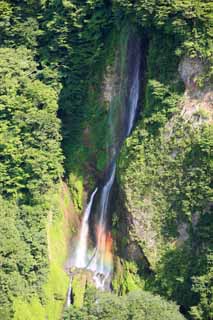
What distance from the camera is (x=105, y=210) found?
28.2 metres

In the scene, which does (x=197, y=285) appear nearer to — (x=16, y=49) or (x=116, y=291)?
(x=116, y=291)

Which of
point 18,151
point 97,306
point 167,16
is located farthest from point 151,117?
point 97,306

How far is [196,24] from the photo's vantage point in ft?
80.7

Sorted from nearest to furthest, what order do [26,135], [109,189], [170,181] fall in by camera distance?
[170,181] < [26,135] < [109,189]

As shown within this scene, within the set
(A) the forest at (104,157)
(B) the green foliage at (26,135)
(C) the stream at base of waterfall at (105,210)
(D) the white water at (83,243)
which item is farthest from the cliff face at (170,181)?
(B) the green foliage at (26,135)

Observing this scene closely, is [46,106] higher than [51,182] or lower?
higher

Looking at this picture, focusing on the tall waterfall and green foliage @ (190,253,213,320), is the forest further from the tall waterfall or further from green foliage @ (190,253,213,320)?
the tall waterfall

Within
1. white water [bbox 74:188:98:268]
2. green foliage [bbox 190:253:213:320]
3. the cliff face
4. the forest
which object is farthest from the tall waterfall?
green foliage [bbox 190:253:213:320]

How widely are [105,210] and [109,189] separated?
865mm

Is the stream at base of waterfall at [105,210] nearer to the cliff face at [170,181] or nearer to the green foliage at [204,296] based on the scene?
the cliff face at [170,181]

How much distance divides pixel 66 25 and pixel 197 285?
11.9 meters

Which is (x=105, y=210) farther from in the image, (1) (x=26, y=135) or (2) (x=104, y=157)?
(1) (x=26, y=135)

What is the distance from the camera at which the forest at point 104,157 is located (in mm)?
24625

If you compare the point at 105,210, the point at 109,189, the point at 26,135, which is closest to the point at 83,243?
the point at 105,210
